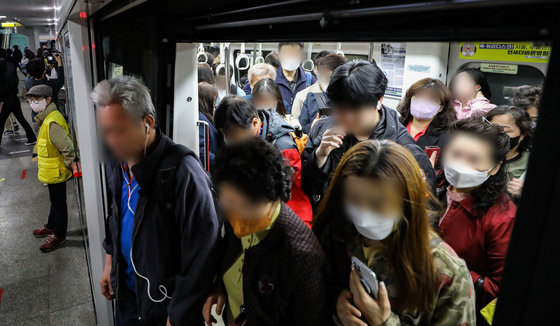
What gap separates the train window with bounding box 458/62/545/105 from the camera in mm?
3355

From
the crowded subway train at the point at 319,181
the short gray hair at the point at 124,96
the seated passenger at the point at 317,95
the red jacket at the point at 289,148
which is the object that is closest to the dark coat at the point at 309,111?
the seated passenger at the point at 317,95

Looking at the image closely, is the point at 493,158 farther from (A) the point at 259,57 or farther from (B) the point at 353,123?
(A) the point at 259,57

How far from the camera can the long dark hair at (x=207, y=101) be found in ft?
9.54

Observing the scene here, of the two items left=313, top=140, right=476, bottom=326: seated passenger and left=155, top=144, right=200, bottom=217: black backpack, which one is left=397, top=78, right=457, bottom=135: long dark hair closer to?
left=313, top=140, right=476, bottom=326: seated passenger

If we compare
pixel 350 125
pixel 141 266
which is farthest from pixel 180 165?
pixel 350 125

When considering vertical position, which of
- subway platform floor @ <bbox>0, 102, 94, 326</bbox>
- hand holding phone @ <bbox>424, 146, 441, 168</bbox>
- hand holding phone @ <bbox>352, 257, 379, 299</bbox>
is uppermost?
hand holding phone @ <bbox>424, 146, 441, 168</bbox>

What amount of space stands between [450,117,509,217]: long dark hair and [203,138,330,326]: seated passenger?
82cm

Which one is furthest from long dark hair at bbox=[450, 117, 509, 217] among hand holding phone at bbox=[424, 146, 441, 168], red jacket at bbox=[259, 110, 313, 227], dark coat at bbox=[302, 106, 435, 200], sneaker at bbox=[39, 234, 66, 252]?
sneaker at bbox=[39, 234, 66, 252]

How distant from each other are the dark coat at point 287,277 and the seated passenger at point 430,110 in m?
1.66

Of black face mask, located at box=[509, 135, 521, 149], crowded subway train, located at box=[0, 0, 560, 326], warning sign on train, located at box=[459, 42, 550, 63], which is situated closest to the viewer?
crowded subway train, located at box=[0, 0, 560, 326]

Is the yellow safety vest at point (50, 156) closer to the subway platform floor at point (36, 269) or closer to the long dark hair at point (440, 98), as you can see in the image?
the subway platform floor at point (36, 269)

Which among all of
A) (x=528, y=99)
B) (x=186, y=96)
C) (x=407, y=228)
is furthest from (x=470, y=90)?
(x=407, y=228)

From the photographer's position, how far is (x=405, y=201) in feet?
3.73

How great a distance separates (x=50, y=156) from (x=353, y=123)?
12.3 feet
